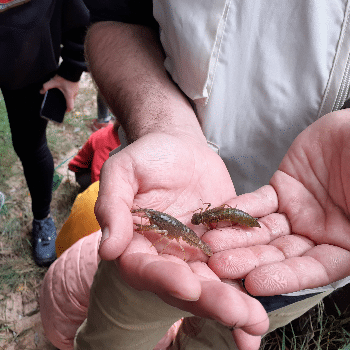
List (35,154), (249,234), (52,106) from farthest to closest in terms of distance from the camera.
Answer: (35,154), (52,106), (249,234)

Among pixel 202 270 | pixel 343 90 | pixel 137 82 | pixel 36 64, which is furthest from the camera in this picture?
pixel 36 64

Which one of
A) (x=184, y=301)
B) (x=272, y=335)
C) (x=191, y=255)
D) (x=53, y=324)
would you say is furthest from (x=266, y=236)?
(x=53, y=324)

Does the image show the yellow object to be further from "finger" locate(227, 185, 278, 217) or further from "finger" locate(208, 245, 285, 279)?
"finger" locate(208, 245, 285, 279)

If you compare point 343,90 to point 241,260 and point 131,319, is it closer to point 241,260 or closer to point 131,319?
point 241,260

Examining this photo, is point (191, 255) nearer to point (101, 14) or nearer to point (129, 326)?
point (129, 326)

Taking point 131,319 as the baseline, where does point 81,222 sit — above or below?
below

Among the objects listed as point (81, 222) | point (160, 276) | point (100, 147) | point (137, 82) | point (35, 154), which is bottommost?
point (81, 222)

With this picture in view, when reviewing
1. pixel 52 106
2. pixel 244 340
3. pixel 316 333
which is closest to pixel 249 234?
→ pixel 244 340
